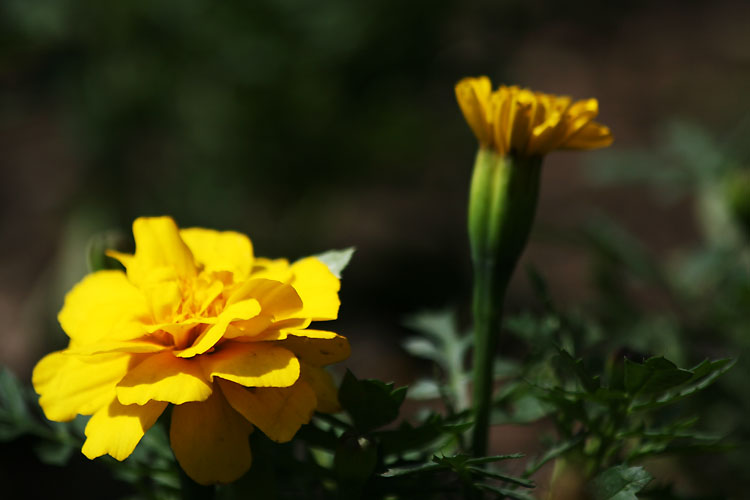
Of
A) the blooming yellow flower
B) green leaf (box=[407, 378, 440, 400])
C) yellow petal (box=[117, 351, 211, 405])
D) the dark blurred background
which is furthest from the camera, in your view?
the dark blurred background

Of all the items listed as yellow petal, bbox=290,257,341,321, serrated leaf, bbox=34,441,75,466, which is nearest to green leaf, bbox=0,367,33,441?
serrated leaf, bbox=34,441,75,466

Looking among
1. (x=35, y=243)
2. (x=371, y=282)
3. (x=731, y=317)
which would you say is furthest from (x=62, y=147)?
(x=731, y=317)

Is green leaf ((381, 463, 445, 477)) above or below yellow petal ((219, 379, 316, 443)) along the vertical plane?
below

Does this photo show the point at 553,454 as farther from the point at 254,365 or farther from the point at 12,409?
the point at 12,409

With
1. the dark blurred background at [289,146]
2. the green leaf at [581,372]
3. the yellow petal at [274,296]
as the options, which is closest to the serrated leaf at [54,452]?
the yellow petal at [274,296]

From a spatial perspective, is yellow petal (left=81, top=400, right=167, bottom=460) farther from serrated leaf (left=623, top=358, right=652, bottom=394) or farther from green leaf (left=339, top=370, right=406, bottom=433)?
serrated leaf (left=623, top=358, right=652, bottom=394)

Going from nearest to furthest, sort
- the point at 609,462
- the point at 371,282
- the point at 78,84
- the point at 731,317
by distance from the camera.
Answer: the point at 609,462 → the point at 731,317 → the point at 78,84 → the point at 371,282

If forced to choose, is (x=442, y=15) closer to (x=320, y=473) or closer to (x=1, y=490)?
(x=1, y=490)
